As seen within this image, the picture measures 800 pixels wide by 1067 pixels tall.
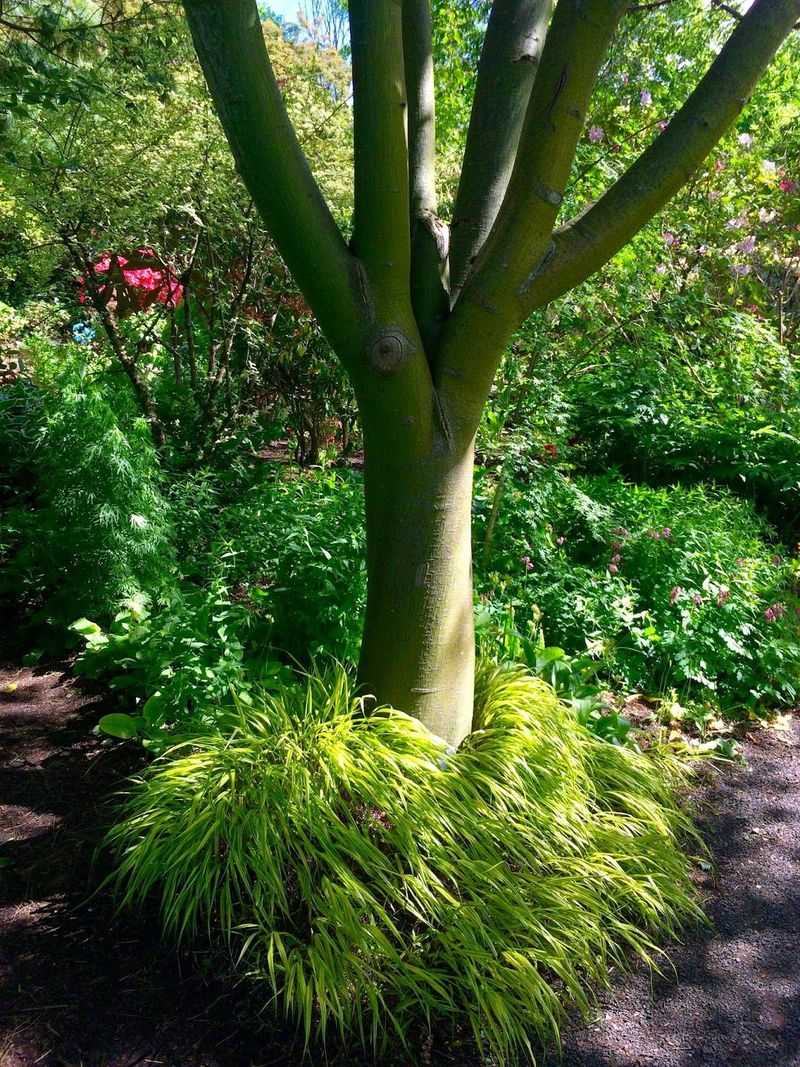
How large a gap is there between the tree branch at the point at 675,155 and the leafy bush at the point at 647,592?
180cm

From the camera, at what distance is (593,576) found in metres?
3.95

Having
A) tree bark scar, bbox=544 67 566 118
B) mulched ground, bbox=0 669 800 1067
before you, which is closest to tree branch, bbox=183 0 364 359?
tree bark scar, bbox=544 67 566 118

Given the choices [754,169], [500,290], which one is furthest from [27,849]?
[754,169]

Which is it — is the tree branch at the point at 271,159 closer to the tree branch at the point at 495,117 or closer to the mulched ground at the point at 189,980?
the tree branch at the point at 495,117

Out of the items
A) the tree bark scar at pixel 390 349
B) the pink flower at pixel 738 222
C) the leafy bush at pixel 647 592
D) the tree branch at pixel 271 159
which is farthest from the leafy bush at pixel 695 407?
the tree branch at pixel 271 159

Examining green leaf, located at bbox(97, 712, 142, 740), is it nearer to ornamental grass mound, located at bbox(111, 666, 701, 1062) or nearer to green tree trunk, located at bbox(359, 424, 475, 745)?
ornamental grass mound, located at bbox(111, 666, 701, 1062)

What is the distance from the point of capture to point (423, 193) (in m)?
2.59

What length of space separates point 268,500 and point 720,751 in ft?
8.05

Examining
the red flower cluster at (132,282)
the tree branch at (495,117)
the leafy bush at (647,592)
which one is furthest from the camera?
the red flower cluster at (132,282)

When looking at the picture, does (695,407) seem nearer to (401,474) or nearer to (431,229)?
(431,229)

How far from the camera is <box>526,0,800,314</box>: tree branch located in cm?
214

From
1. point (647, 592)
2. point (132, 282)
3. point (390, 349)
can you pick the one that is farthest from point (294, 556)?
point (132, 282)

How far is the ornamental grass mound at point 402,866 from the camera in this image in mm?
2080

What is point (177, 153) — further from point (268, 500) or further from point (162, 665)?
point (162, 665)
